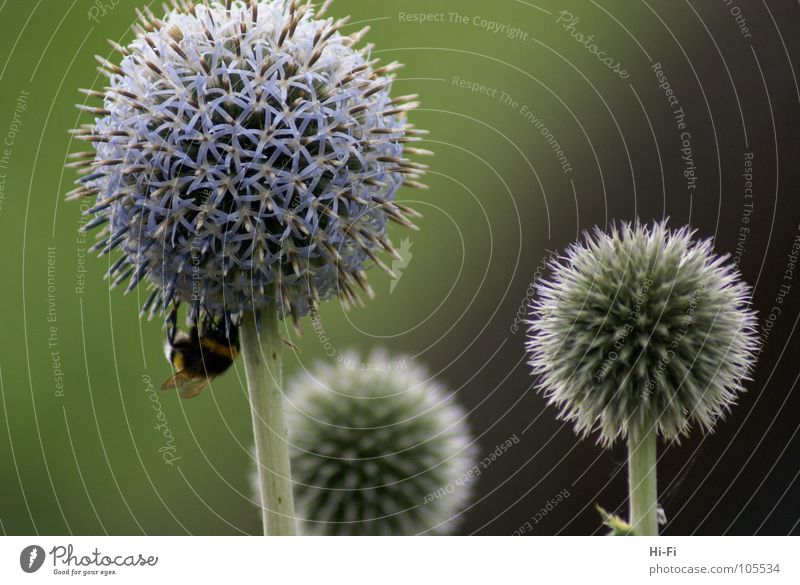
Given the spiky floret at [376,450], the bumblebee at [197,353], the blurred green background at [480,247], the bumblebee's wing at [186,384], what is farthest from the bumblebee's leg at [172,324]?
the spiky floret at [376,450]

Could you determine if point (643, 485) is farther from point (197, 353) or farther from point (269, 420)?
point (197, 353)

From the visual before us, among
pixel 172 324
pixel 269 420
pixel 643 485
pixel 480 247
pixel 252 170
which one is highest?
pixel 480 247

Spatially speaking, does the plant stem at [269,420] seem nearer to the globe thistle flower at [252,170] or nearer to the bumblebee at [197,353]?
the globe thistle flower at [252,170]

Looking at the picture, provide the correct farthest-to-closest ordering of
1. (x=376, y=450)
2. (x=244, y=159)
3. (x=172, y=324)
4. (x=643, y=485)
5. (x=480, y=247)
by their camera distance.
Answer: (x=480, y=247), (x=376, y=450), (x=172, y=324), (x=643, y=485), (x=244, y=159)

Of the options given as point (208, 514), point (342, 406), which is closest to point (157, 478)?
point (208, 514)

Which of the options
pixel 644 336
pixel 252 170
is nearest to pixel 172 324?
pixel 252 170

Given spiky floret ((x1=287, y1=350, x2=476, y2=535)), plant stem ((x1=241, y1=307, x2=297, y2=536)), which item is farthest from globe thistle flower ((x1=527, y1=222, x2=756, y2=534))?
plant stem ((x1=241, y1=307, x2=297, y2=536))
